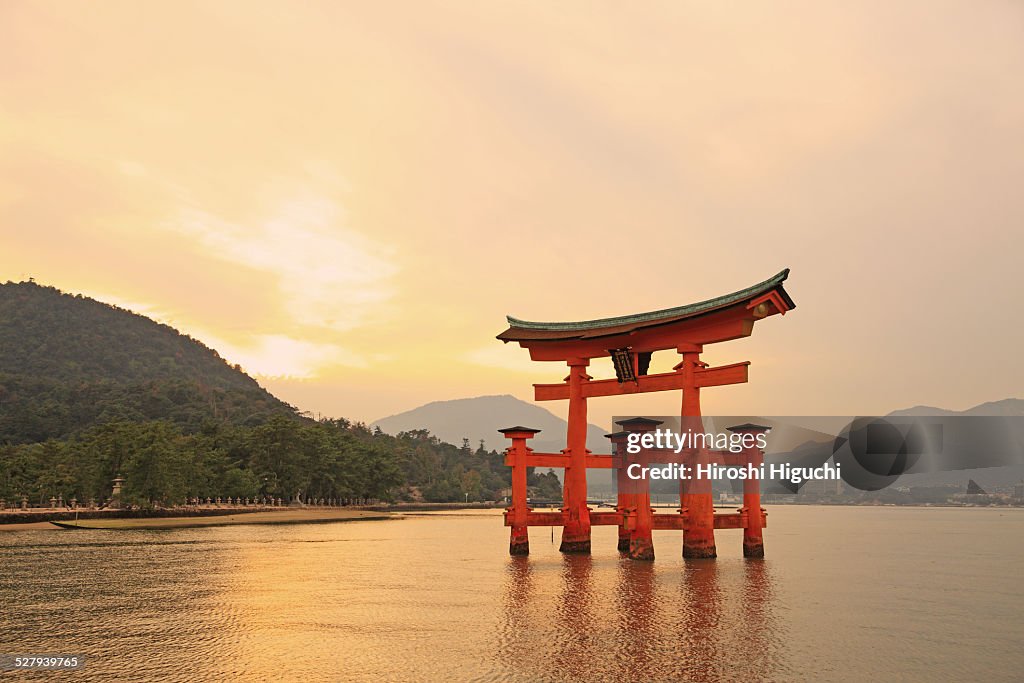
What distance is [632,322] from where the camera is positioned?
2878 cm

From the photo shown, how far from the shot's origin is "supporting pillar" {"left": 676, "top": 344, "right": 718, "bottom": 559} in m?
26.5

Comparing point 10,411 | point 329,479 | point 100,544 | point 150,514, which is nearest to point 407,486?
point 329,479

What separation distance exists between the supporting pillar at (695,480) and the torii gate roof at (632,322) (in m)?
1.29

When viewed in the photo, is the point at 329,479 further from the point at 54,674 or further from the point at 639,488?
the point at 54,674

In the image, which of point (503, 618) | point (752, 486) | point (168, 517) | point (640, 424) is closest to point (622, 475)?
point (640, 424)

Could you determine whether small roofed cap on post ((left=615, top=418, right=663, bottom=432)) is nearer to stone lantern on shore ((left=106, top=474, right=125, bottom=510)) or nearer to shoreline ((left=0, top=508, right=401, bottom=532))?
shoreline ((left=0, top=508, right=401, bottom=532))

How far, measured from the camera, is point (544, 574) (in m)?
27.6

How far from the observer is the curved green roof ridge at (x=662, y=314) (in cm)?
2466

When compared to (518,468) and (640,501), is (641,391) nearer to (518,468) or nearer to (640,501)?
(640,501)

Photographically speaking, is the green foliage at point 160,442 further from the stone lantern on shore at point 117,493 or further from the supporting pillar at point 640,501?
the supporting pillar at point 640,501

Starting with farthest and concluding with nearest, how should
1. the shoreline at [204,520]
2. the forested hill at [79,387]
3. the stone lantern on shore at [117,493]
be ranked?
1. the forested hill at [79,387]
2. the stone lantern on shore at [117,493]
3. the shoreline at [204,520]

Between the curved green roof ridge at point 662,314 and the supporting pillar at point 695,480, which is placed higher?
the curved green roof ridge at point 662,314

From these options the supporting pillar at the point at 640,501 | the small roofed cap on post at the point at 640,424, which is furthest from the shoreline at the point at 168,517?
the small roofed cap on post at the point at 640,424

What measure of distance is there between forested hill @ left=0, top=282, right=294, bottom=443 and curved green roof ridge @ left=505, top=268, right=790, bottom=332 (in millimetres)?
92620
